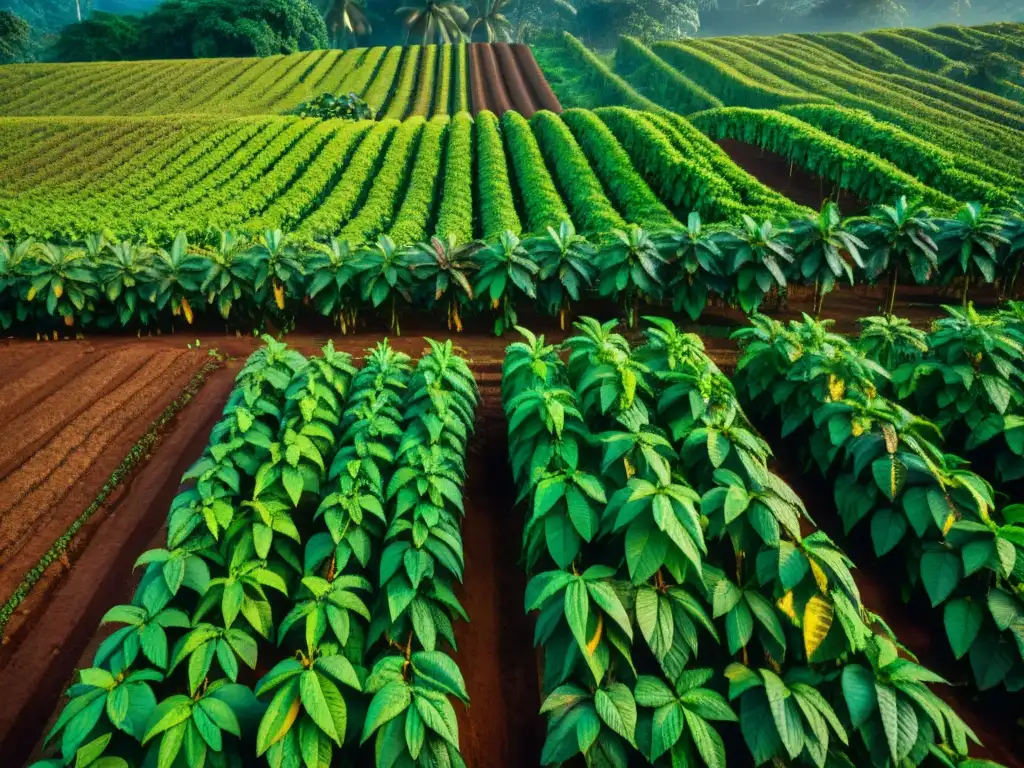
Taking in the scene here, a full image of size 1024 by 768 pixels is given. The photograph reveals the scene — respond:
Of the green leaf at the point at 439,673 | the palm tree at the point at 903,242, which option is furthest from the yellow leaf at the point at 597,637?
the palm tree at the point at 903,242

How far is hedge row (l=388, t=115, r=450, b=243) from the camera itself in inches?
539

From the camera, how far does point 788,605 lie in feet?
10.9

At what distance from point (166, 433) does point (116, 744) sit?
366cm

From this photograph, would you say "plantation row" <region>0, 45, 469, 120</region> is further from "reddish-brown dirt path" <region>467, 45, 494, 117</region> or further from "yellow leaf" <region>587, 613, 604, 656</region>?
"yellow leaf" <region>587, 613, 604, 656</region>

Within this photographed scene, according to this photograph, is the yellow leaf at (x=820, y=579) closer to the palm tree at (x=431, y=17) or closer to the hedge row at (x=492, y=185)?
the hedge row at (x=492, y=185)

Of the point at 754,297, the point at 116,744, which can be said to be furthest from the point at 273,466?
the point at 754,297

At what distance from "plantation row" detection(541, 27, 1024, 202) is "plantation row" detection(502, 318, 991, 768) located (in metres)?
14.3

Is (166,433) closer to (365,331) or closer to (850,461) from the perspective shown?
(365,331)

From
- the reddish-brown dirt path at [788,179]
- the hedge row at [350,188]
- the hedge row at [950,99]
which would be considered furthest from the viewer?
the hedge row at [950,99]

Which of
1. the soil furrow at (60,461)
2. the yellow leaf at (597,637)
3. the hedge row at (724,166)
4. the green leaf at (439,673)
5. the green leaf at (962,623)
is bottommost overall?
the soil furrow at (60,461)

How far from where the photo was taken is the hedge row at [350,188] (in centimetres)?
1454

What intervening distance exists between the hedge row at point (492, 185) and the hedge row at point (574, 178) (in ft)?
4.96

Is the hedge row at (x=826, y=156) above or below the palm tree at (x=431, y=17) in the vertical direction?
below

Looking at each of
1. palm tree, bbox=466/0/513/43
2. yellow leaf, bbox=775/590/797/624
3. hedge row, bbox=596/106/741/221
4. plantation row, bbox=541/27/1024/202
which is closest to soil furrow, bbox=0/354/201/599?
yellow leaf, bbox=775/590/797/624
